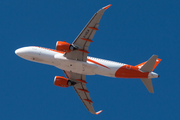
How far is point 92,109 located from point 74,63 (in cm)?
1145

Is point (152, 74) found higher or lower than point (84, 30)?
lower

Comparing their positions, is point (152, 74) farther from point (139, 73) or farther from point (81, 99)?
point (81, 99)

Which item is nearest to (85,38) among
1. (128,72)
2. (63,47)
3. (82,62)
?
(63,47)

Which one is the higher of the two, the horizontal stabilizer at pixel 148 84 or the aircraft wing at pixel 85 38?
the aircraft wing at pixel 85 38

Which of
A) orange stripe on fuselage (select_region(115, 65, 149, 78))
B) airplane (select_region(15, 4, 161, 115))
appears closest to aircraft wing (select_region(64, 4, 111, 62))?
airplane (select_region(15, 4, 161, 115))

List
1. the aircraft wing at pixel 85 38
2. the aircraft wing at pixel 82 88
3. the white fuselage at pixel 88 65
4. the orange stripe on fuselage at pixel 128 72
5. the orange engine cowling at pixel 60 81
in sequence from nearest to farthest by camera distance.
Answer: the aircraft wing at pixel 85 38
the orange stripe on fuselage at pixel 128 72
the white fuselage at pixel 88 65
the orange engine cowling at pixel 60 81
the aircraft wing at pixel 82 88

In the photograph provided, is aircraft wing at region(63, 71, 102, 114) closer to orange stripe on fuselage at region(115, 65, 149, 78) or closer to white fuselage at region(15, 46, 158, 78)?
white fuselage at region(15, 46, 158, 78)

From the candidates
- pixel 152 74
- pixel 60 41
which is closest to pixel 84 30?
pixel 60 41

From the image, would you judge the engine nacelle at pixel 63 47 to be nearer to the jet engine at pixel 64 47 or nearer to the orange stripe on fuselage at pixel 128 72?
the jet engine at pixel 64 47

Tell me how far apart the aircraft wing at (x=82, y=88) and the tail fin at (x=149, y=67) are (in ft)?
35.4

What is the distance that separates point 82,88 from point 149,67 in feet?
44.5

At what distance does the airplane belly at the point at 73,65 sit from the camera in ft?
141

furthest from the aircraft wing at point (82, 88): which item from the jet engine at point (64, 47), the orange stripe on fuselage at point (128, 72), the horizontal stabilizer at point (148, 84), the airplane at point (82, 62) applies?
the horizontal stabilizer at point (148, 84)

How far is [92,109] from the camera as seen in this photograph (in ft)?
162
